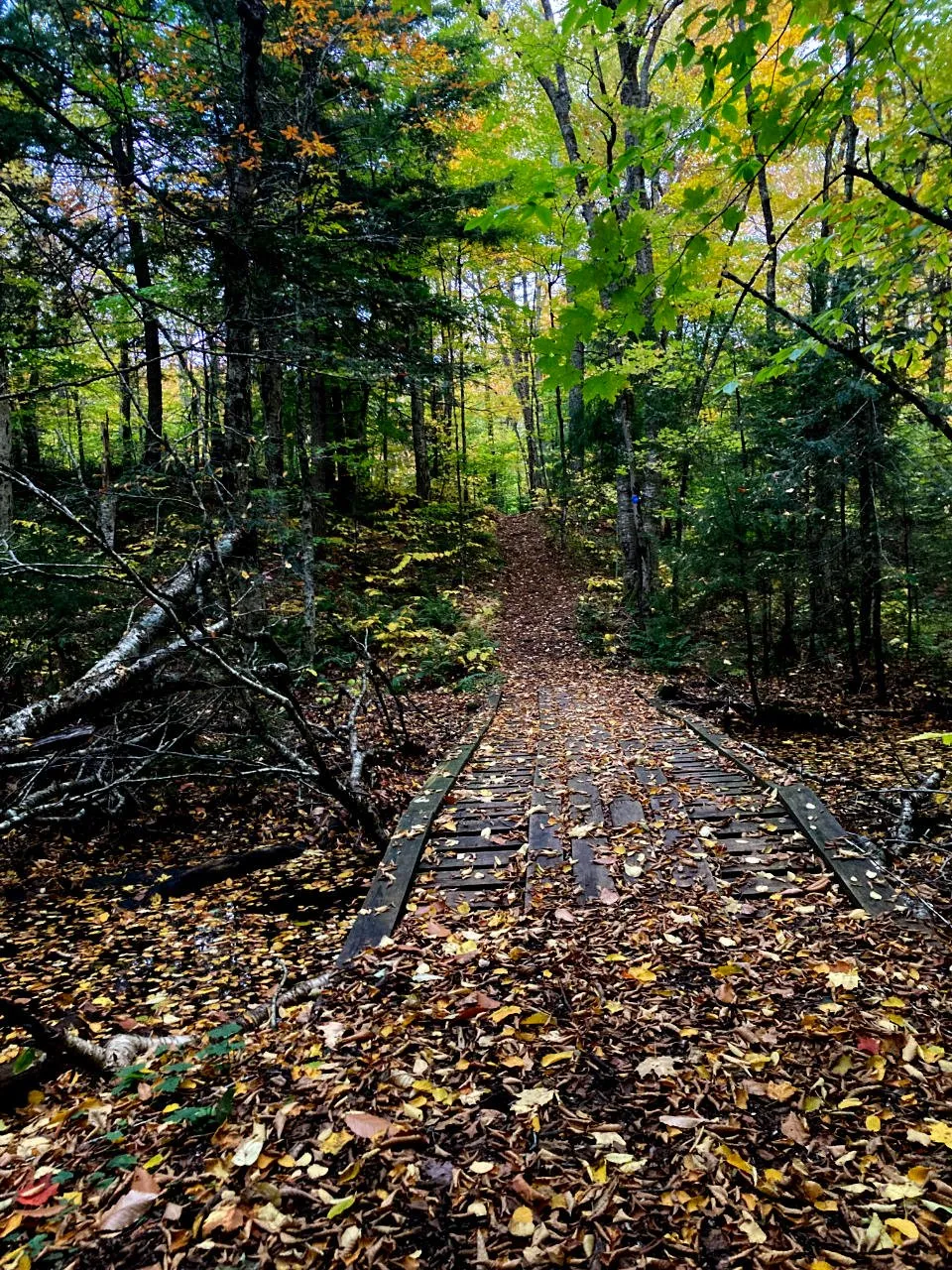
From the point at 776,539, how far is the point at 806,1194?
339 inches

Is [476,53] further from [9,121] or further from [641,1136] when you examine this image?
[641,1136]

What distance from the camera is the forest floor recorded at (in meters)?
1.77

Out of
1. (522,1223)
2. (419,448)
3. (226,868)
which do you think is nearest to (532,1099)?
(522,1223)

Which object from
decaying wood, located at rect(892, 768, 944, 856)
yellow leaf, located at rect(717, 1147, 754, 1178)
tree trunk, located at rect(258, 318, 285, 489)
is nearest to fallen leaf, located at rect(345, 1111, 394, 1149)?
yellow leaf, located at rect(717, 1147, 754, 1178)

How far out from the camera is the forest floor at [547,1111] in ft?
5.80

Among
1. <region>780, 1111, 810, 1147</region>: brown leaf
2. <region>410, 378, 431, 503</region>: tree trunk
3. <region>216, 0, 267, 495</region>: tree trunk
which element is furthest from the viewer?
<region>410, 378, 431, 503</region>: tree trunk

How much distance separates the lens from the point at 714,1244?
68.1 inches

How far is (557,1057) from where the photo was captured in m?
2.46

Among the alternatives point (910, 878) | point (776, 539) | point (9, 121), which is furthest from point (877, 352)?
point (9, 121)

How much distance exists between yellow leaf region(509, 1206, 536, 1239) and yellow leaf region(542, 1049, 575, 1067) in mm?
598

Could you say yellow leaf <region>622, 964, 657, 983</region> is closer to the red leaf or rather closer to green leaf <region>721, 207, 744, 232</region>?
the red leaf

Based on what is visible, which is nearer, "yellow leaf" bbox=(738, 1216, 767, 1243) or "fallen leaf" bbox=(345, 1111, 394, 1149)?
"yellow leaf" bbox=(738, 1216, 767, 1243)

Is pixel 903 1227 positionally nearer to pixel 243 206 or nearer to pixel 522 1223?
pixel 522 1223

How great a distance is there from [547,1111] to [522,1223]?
422mm
